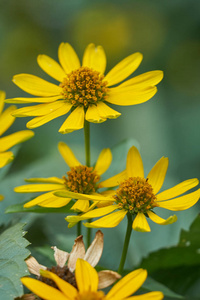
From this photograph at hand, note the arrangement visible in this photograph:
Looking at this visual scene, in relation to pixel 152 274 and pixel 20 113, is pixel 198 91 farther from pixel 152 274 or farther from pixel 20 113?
pixel 20 113

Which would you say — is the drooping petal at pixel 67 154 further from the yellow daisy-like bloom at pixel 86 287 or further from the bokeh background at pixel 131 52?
the bokeh background at pixel 131 52

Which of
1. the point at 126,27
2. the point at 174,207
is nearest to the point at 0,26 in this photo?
the point at 126,27

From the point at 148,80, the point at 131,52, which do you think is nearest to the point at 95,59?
the point at 148,80

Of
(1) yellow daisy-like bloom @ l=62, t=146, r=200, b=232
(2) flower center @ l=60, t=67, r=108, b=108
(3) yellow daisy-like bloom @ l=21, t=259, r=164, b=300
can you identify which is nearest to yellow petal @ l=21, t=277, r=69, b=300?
(3) yellow daisy-like bloom @ l=21, t=259, r=164, b=300

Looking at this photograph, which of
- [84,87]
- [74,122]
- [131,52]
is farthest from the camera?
[131,52]

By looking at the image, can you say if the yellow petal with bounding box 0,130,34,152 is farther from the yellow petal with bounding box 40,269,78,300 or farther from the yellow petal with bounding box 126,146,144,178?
the yellow petal with bounding box 40,269,78,300

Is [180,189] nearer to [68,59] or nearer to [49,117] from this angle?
[49,117]
